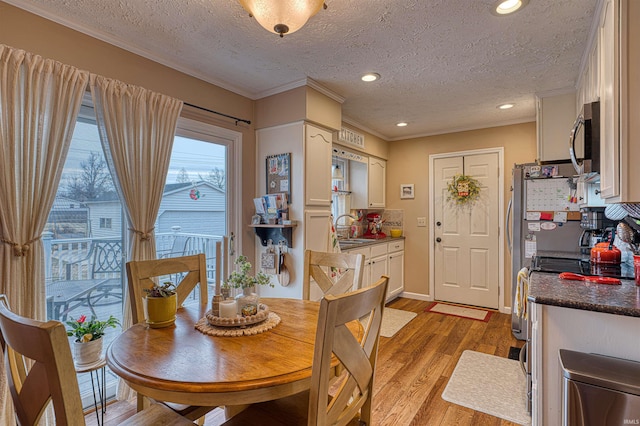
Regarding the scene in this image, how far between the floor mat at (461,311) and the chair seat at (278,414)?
10.2ft

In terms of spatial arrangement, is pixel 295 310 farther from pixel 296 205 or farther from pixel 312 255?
pixel 296 205

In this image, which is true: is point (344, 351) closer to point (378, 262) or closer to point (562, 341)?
point (562, 341)

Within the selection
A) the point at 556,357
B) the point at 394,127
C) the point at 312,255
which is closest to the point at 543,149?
the point at 394,127

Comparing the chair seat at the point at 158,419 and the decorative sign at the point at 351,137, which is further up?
the decorative sign at the point at 351,137

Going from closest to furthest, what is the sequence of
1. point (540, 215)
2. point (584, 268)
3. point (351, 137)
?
point (584, 268), point (540, 215), point (351, 137)

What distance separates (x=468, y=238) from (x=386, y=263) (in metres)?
1.17

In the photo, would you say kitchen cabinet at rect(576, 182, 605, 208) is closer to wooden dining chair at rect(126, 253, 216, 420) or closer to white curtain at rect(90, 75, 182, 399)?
wooden dining chair at rect(126, 253, 216, 420)

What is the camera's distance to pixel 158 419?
1215 mm

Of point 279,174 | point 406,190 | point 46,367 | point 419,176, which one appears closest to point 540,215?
point 419,176

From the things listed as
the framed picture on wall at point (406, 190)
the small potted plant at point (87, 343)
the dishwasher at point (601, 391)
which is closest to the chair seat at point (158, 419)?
the small potted plant at point (87, 343)

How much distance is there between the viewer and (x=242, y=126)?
304 centimetres

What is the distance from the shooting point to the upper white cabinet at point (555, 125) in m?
2.88

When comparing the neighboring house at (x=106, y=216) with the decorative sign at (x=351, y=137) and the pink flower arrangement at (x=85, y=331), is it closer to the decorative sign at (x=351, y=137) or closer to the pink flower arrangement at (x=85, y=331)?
the pink flower arrangement at (x=85, y=331)

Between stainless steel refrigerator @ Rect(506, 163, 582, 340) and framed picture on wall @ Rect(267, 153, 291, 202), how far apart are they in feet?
7.48
